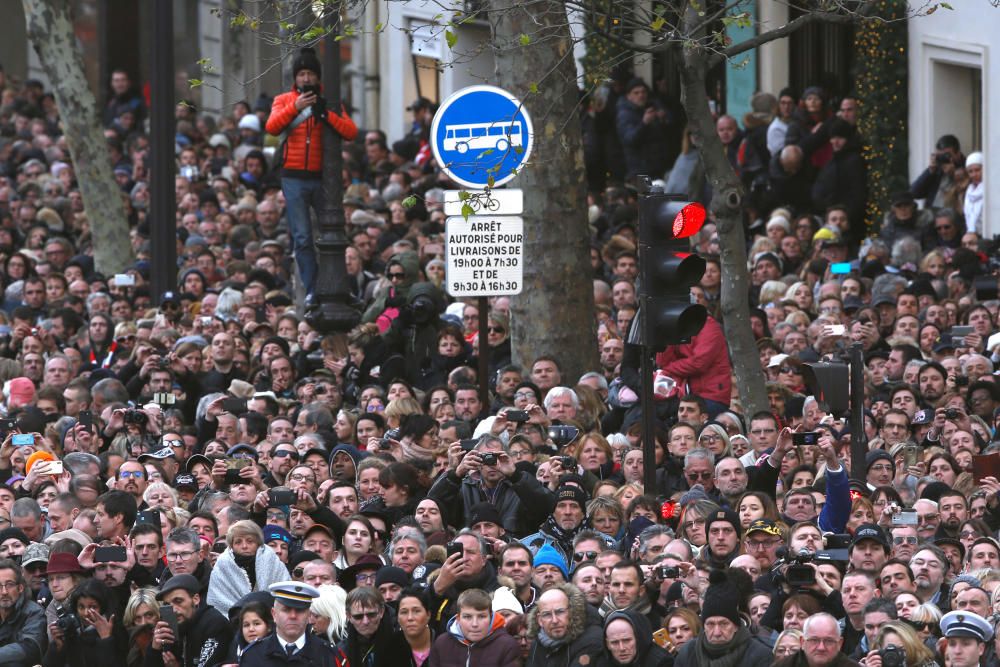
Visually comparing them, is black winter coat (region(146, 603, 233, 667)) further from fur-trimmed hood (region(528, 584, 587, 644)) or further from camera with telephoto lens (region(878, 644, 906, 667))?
camera with telephoto lens (region(878, 644, 906, 667))

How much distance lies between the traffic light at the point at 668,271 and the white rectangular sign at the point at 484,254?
2.18m

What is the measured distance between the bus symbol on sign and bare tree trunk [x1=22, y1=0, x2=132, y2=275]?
13.3 meters

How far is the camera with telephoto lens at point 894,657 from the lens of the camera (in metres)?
12.7

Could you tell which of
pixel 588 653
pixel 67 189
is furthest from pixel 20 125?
pixel 588 653

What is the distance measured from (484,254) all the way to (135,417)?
4.15 meters

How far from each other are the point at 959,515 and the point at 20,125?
2149 cm

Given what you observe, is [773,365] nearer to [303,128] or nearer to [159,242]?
[303,128]

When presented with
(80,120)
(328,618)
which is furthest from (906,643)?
(80,120)

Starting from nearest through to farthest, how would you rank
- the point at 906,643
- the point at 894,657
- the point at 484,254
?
1. the point at 894,657
2. the point at 906,643
3. the point at 484,254

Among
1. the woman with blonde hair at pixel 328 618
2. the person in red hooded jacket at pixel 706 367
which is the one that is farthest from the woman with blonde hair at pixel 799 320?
the woman with blonde hair at pixel 328 618

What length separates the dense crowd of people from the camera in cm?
1381

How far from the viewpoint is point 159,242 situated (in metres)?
24.5

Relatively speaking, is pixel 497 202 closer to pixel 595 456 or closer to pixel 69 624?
pixel 595 456

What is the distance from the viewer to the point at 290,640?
13.4 m
